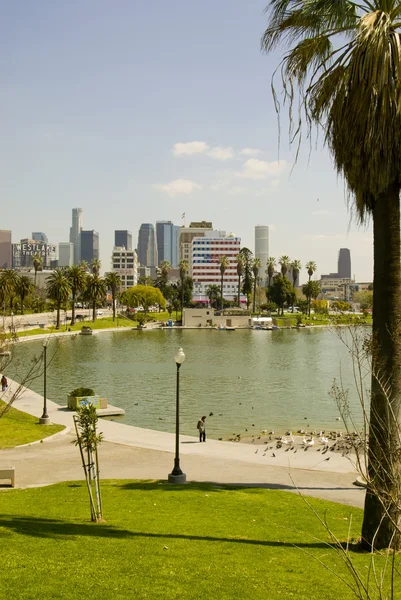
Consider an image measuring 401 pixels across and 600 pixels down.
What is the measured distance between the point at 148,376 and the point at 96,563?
1884 inches

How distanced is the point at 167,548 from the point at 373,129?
27.0ft

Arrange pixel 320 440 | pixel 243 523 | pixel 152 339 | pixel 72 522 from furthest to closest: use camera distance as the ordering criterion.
Result: pixel 152 339, pixel 320 440, pixel 243 523, pixel 72 522

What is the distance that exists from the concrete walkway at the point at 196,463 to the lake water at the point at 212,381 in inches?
150

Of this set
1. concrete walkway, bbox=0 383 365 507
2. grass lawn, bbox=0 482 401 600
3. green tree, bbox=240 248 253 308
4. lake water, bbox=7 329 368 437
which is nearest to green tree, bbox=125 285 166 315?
green tree, bbox=240 248 253 308

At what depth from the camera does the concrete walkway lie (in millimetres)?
20031

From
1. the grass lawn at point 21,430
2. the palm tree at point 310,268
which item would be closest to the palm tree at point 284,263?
the palm tree at point 310,268

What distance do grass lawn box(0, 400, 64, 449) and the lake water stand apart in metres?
4.32

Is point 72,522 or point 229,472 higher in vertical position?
point 72,522

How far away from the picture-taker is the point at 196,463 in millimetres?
23344

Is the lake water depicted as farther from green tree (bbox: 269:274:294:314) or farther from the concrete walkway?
green tree (bbox: 269:274:294:314)

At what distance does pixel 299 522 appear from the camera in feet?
46.4

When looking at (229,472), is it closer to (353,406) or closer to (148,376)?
(353,406)

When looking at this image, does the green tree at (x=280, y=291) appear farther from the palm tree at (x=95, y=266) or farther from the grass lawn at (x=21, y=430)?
the grass lawn at (x=21, y=430)

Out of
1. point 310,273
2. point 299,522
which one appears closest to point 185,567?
point 299,522
